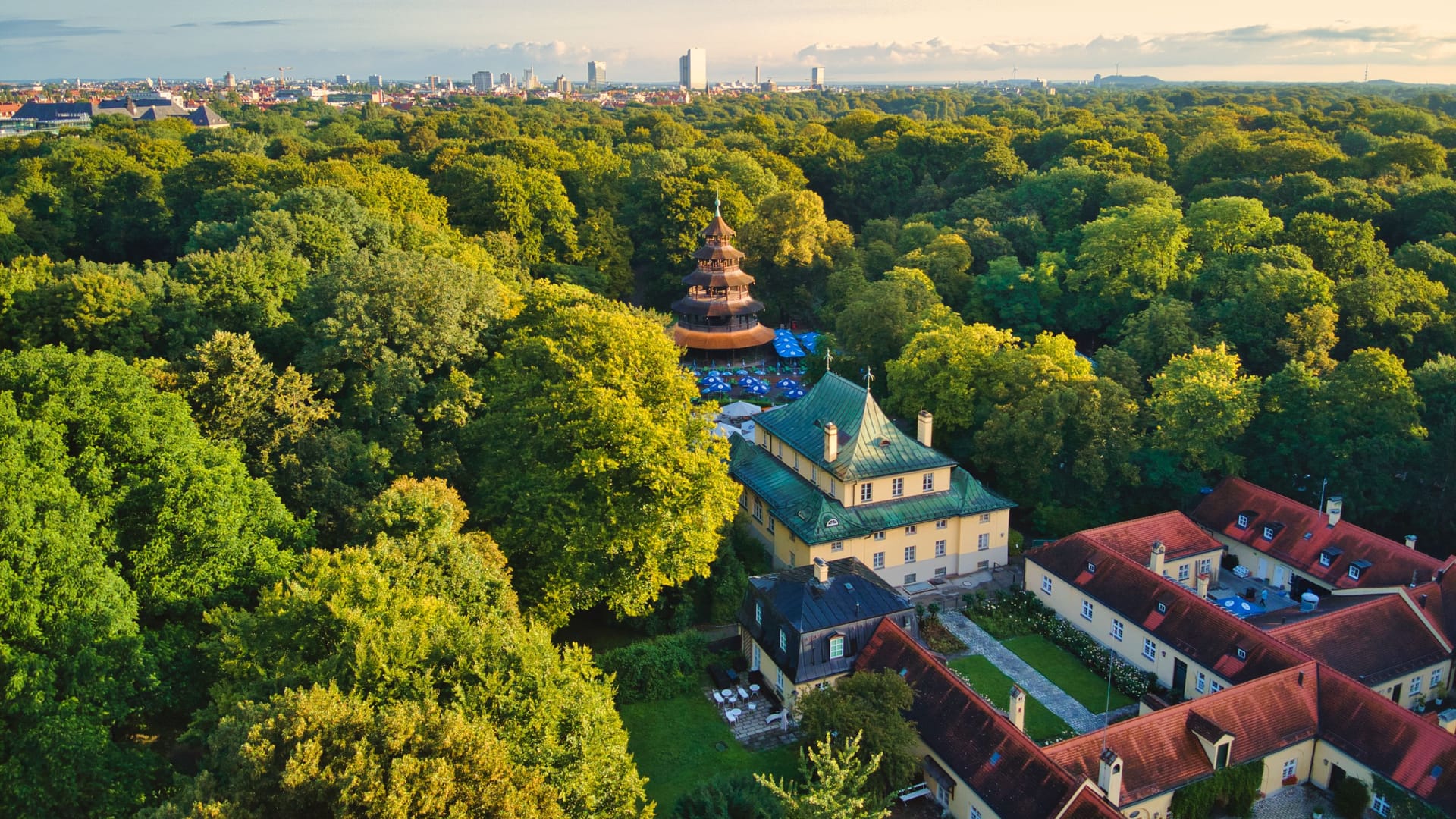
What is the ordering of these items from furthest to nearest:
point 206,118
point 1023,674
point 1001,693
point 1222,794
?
point 206,118 < point 1023,674 < point 1001,693 < point 1222,794

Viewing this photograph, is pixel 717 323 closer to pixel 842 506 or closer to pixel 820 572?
pixel 842 506

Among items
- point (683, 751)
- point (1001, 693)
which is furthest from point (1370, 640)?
point (683, 751)

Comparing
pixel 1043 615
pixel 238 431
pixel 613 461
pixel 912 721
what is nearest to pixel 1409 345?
pixel 1043 615

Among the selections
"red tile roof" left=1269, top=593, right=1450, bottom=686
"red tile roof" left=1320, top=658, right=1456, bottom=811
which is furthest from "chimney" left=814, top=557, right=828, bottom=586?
"red tile roof" left=1320, top=658, right=1456, bottom=811

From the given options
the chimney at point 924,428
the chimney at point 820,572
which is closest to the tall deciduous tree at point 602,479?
the chimney at point 820,572

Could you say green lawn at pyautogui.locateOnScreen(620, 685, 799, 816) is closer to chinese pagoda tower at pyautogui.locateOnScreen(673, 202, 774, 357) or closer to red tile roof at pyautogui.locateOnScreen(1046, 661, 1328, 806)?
red tile roof at pyautogui.locateOnScreen(1046, 661, 1328, 806)

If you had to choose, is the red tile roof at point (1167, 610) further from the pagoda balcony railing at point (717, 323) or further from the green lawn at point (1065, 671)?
the pagoda balcony railing at point (717, 323)

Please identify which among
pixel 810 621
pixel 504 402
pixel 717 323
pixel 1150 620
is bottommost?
pixel 1150 620
